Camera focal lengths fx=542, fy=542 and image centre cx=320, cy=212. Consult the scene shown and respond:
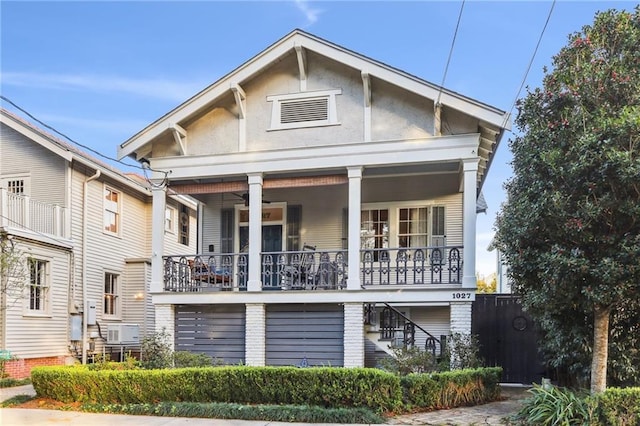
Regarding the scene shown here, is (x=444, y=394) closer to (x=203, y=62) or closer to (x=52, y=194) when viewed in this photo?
(x=203, y=62)

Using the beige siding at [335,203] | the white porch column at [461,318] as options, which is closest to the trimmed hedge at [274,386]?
the white porch column at [461,318]

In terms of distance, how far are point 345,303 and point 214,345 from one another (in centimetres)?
340

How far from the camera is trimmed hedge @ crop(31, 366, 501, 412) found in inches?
363

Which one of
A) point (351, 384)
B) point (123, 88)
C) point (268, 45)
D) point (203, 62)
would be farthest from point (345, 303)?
point (123, 88)

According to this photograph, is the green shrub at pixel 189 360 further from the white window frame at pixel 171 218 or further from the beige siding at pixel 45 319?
the white window frame at pixel 171 218

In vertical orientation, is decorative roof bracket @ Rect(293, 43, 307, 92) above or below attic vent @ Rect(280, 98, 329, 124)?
above

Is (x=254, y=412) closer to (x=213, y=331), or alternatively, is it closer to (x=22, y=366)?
(x=213, y=331)

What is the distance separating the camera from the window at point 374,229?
15.0m

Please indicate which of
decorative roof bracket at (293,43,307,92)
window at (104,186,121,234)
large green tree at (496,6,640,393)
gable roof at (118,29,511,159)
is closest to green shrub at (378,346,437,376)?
large green tree at (496,6,640,393)

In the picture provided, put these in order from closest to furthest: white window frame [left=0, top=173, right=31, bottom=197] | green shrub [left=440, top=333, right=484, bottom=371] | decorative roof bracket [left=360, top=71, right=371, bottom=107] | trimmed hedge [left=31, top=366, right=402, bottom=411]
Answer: trimmed hedge [left=31, top=366, right=402, bottom=411], green shrub [left=440, top=333, right=484, bottom=371], decorative roof bracket [left=360, top=71, right=371, bottom=107], white window frame [left=0, top=173, right=31, bottom=197]

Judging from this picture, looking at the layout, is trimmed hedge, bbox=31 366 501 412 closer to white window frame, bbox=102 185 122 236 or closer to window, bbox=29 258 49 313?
window, bbox=29 258 49 313

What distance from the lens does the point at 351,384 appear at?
921 centimetres

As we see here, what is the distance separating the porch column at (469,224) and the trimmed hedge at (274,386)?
6.83 feet

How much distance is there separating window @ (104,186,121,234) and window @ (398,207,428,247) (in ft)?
33.2
